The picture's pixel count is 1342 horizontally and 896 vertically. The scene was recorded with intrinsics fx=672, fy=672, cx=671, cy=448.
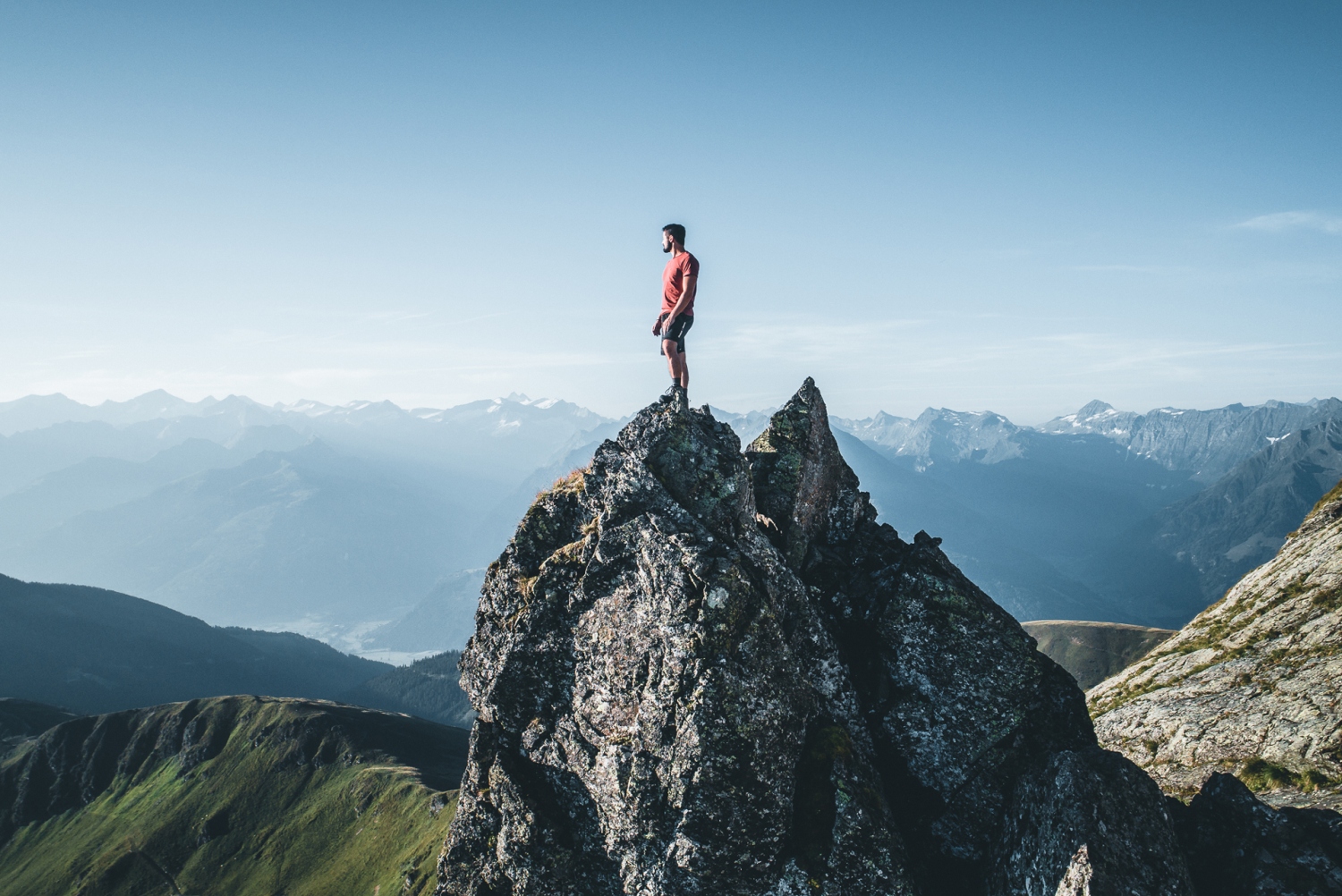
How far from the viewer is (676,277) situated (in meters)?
25.0

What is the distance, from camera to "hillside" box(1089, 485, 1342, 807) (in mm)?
23375

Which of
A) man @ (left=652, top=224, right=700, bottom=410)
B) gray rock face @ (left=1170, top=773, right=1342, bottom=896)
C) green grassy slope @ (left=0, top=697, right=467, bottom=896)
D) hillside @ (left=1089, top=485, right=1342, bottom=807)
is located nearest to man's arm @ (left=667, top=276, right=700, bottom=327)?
man @ (left=652, top=224, right=700, bottom=410)

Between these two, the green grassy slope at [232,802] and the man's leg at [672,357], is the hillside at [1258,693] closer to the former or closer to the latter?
the man's leg at [672,357]

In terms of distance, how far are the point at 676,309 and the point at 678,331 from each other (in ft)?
3.33

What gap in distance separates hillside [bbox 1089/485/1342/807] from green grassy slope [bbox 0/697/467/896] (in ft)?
344

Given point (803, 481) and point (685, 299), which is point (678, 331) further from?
point (803, 481)

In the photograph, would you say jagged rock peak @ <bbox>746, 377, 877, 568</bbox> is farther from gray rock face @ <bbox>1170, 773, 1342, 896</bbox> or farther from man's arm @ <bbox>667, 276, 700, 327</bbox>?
gray rock face @ <bbox>1170, 773, 1342, 896</bbox>

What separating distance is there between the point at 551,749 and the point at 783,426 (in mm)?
14628

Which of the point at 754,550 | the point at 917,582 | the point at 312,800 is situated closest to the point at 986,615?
the point at 917,582

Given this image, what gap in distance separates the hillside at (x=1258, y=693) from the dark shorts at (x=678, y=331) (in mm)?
23844

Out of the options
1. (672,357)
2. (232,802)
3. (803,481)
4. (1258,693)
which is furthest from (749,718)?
(232,802)

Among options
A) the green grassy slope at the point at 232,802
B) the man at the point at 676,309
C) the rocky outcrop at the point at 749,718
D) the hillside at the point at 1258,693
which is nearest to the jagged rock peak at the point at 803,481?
the rocky outcrop at the point at 749,718

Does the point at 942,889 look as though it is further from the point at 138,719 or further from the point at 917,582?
the point at 138,719

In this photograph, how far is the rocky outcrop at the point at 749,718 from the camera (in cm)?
1830
